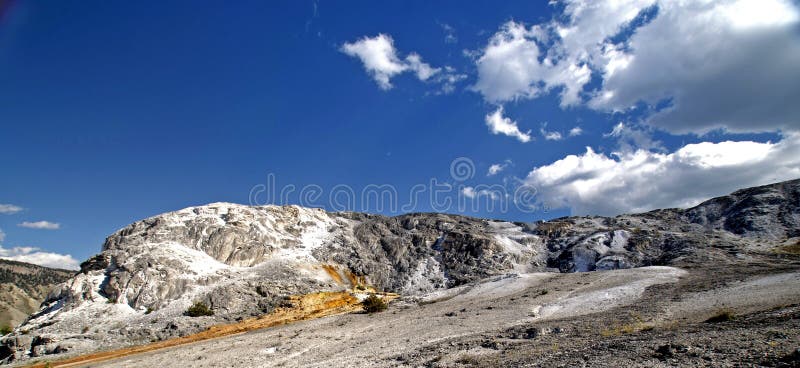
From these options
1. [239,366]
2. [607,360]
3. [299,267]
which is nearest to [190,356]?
[239,366]

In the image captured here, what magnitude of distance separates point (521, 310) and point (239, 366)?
69.6 feet

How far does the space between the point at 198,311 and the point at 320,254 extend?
32.6 m

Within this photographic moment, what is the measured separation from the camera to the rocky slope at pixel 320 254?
5112cm

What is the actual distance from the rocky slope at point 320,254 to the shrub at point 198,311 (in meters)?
1.21

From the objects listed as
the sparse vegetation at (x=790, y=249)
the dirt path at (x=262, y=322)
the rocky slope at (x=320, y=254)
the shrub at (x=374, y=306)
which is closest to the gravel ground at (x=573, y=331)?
the shrub at (x=374, y=306)

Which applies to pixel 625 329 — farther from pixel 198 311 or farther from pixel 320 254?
pixel 320 254

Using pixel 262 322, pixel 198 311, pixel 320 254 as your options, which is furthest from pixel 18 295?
pixel 262 322

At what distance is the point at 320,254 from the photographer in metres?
82.8

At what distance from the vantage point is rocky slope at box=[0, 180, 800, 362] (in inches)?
2013

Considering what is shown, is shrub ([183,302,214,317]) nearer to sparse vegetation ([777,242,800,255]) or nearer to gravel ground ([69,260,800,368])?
gravel ground ([69,260,800,368])

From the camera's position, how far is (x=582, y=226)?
95.9m

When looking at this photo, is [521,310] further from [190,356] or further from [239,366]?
[190,356]

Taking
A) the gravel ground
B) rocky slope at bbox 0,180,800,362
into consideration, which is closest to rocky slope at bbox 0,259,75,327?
rocky slope at bbox 0,180,800,362

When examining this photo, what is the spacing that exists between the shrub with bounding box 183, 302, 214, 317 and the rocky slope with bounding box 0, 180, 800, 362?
1207mm
